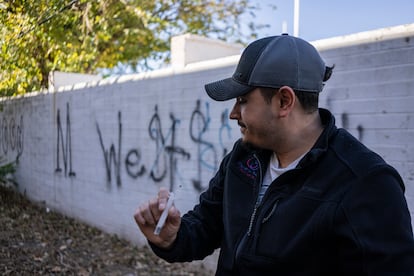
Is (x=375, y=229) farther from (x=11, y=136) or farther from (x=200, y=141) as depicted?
(x=11, y=136)

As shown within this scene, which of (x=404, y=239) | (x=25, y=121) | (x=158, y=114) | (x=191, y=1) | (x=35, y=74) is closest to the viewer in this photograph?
(x=404, y=239)

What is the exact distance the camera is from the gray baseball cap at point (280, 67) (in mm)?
1371

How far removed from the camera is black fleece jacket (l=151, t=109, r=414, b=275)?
1150 mm

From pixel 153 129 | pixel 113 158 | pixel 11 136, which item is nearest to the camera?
pixel 153 129

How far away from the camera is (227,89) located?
1504mm

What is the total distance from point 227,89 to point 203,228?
58cm

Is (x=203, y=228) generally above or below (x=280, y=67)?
below

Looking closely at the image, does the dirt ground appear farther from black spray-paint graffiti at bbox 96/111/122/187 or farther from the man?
the man

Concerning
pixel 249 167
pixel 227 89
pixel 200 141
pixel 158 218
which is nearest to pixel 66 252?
pixel 200 141

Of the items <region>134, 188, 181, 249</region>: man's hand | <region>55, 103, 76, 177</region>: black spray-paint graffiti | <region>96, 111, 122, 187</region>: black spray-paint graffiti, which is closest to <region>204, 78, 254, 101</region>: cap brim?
<region>134, 188, 181, 249</region>: man's hand

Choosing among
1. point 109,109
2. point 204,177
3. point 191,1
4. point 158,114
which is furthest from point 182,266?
point 191,1

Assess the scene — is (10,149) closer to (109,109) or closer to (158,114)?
(109,109)

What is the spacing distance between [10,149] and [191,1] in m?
5.46

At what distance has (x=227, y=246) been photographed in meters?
1.52
